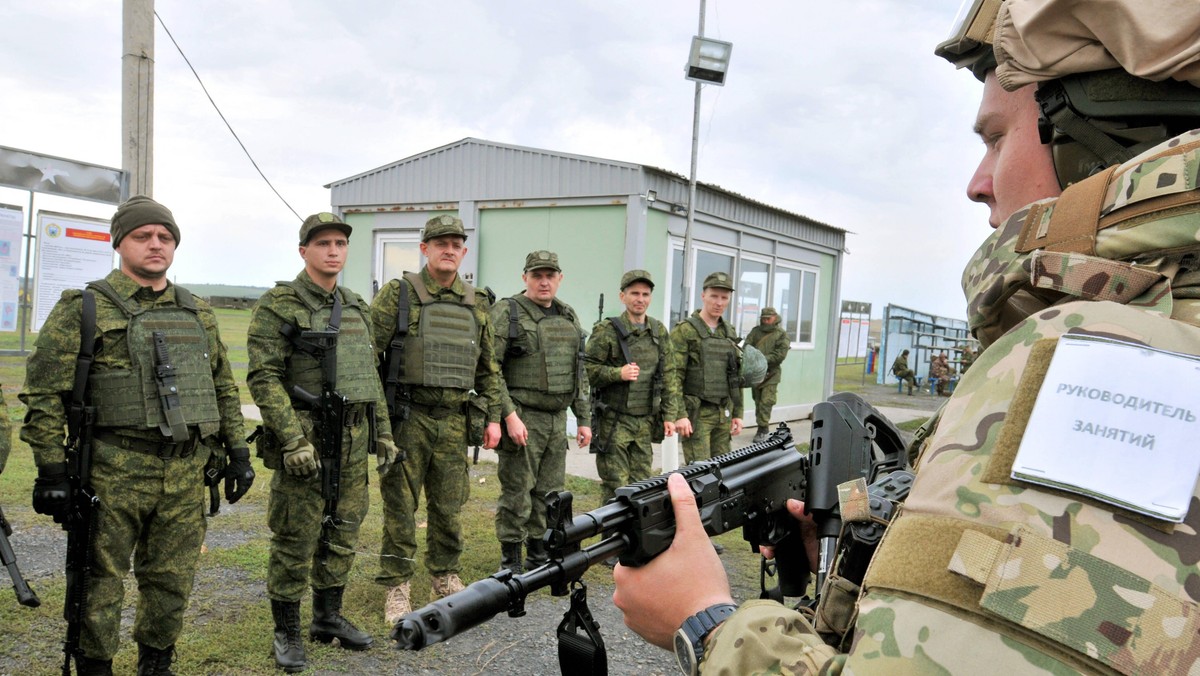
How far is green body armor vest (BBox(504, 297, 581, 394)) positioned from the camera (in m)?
5.24

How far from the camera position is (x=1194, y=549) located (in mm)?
680

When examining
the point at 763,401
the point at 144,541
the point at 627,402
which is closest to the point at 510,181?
the point at 627,402

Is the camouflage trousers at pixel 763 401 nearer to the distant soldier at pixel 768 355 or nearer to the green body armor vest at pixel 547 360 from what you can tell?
the distant soldier at pixel 768 355

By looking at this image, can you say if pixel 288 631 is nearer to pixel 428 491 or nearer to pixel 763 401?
pixel 428 491

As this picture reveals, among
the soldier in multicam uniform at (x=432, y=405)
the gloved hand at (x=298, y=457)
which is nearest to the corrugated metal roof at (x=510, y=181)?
the soldier in multicam uniform at (x=432, y=405)

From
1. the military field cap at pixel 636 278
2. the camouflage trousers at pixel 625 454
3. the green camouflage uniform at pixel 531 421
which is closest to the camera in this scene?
the green camouflage uniform at pixel 531 421

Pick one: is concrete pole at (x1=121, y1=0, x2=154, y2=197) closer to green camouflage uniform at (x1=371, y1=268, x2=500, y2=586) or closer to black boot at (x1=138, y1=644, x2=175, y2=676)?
green camouflage uniform at (x1=371, y1=268, x2=500, y2=586)

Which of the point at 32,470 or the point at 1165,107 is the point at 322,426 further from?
the point at 32,470

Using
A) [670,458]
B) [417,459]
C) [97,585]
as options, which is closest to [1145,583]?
[97,585]

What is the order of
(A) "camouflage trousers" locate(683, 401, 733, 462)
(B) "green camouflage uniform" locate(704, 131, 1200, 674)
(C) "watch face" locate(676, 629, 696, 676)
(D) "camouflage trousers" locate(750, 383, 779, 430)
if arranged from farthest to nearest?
(D) "camouflage trousers" locate(750, 383, 779, 430)
(A) "camouflage trousers" locate(683, 401, 733, 462)
(C) "watch face" locate(676, 629, 696, 676)
(B) "green camouflage uniform" locate(704, 131, 1200, 674)

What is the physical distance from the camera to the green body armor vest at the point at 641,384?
19.6 feet

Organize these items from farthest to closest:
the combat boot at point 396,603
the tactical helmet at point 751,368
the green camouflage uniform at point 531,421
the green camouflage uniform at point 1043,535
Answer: the tactical helmet at point 751,368 < the green camouflage uniform at point 531,421 < the combat boot at point 396,603 < the green camouflage uniform at point 1043,535

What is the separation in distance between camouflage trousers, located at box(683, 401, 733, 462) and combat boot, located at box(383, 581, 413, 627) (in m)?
3.14

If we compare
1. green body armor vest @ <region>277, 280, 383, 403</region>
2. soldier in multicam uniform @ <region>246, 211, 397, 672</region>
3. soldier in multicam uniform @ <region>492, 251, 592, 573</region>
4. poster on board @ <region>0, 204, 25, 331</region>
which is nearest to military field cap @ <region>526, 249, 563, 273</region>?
soldier in multicam uniform @ <region>492, 251, 592, 573</region>
